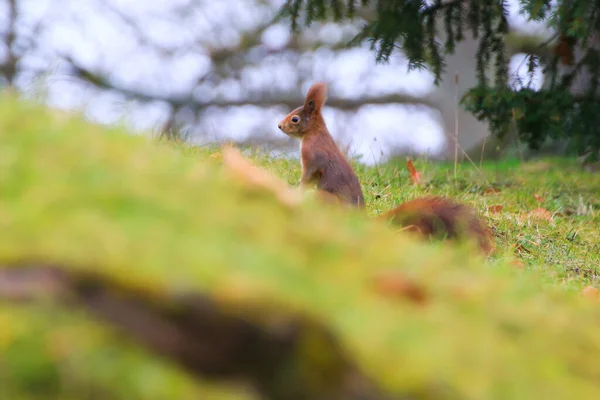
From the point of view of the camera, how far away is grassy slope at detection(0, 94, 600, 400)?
1533 mm

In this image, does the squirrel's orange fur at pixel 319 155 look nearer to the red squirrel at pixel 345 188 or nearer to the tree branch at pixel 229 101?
the red squirrel at pixel 345 188

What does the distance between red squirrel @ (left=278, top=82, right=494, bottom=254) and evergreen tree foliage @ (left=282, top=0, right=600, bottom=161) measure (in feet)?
4.19

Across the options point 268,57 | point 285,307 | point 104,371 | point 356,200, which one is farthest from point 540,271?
point 268,57

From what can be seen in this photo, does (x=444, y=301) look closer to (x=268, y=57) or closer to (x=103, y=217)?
(x=103, y=217)

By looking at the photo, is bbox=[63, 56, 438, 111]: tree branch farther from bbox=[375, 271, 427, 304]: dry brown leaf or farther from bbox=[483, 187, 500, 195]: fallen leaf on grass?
bbox=[375, 271, 427, 304]: dry brown leaf

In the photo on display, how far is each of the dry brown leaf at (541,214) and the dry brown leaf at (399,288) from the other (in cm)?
382

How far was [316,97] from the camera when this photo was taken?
17.8ft

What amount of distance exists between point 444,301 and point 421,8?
5.06 m

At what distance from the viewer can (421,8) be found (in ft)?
21.9

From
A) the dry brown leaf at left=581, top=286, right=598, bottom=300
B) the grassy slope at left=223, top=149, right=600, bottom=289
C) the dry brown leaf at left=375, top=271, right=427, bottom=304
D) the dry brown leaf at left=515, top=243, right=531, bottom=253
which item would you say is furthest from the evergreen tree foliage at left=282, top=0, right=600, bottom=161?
the dry brown leaf at left=375, top=271, right=427, bottom=304

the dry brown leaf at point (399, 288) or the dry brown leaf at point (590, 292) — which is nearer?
the dry brown leaf at point (399, 288)

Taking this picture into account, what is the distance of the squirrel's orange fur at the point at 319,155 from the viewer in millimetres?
4832

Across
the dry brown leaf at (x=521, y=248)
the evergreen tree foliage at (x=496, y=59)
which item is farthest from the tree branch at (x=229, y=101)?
the dry brown leaf at (x=521, y=248)

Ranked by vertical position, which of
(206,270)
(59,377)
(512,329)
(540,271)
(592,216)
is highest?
(206,270)
